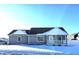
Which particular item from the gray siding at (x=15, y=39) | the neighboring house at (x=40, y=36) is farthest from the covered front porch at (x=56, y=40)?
the gray siding at (x=15, y=39)

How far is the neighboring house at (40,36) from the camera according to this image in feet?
28.1

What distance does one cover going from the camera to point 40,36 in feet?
28.4

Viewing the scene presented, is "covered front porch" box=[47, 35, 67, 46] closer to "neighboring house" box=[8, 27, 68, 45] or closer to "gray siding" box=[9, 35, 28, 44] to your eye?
"neighboring house" box=[8, 27, 68, 45]

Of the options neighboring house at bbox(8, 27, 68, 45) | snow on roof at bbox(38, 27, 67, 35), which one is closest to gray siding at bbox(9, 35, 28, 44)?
neighboring house at bbox(8, 27, 68, 45)

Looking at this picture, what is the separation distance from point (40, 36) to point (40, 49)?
0.87ft

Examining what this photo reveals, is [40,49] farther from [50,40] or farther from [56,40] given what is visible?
[56,40]

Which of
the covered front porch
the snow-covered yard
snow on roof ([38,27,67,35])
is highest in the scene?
snow on roof ([38,27,67,35])

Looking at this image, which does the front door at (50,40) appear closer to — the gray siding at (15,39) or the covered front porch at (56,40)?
the covered front porch at (56,40)

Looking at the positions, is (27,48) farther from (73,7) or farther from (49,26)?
(73,7)

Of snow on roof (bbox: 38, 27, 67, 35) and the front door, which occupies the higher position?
snow on roof (bbox: 38, 27, 67, 35)

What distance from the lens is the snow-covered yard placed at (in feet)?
28.0

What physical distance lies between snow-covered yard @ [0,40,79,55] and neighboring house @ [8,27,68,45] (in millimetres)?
90
